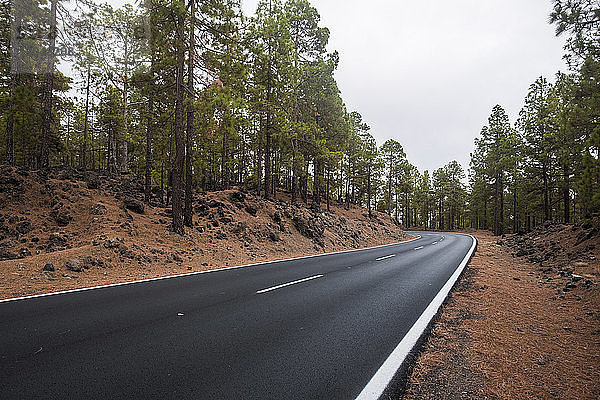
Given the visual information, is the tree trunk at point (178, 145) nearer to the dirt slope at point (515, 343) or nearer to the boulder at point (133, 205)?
the boulder at point (133, 205)

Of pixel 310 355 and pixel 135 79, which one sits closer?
pixel 310 355

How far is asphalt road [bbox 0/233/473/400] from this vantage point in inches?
115

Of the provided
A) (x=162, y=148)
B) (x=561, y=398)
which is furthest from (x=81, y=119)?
(x=561, y=398)

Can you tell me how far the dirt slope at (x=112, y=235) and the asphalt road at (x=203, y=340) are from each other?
2.80m

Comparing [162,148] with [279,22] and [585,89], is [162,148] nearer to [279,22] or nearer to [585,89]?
[279,22]

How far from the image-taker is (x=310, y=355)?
3.66 meters

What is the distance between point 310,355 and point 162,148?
1877cm

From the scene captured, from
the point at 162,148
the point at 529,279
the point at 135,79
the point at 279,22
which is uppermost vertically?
the point at 279,22

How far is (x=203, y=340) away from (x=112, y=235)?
9330 mm

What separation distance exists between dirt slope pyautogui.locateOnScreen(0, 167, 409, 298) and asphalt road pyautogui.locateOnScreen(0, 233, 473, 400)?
2.80 metres

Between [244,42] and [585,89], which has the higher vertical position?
[244,42]

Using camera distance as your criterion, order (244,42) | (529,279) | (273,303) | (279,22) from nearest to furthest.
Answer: (273,303) → (529,279) → (244,42) → (279,22)

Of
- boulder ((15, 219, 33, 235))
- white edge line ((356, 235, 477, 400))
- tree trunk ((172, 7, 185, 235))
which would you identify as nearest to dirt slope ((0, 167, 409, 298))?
boulder ((15, 219, 33, 235))

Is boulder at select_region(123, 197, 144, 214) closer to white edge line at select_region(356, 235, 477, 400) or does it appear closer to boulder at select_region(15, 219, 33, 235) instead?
boulder at select_region(15, 219, 33, 235)
